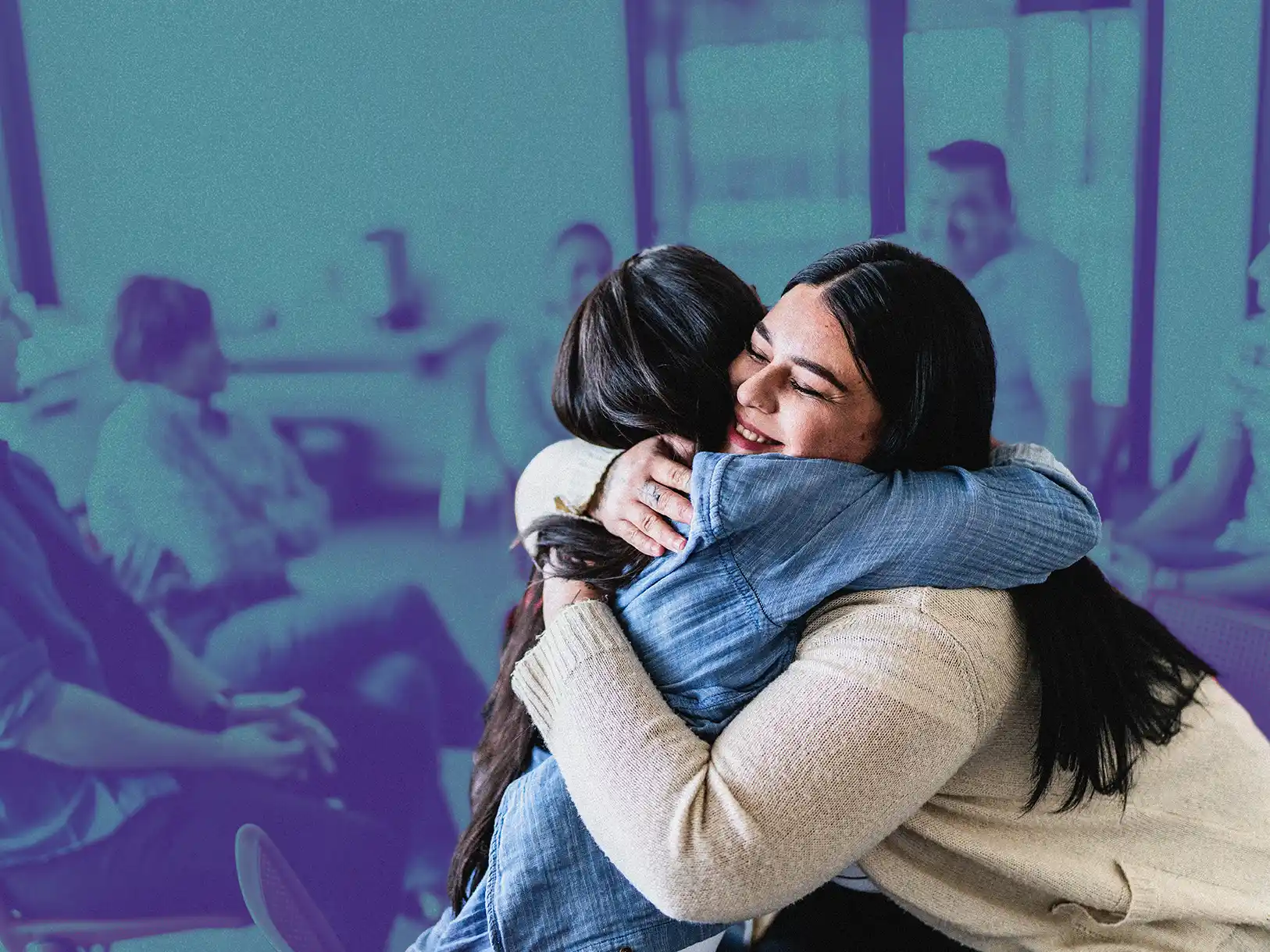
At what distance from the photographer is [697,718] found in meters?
1.19

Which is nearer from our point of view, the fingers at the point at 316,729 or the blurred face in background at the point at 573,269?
the blurred face in background at the point at 573,269

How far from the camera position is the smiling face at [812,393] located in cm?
122

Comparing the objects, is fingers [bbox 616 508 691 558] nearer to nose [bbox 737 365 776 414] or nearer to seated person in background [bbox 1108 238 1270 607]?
nose [bbox 737 365 776 414]

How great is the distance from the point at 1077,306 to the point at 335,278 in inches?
59.5

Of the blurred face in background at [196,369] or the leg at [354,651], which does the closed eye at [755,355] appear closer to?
the leg at [354,651]

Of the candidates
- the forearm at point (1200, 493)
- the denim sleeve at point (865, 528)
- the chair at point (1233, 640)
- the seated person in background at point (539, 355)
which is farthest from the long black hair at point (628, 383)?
the chair at point (1233, 640)

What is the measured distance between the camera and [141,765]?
93.4 inches

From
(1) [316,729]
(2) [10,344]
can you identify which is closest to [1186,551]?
(1) [316,729]

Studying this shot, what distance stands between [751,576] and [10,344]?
5.97 ft

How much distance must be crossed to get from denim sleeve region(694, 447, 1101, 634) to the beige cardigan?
1.4 inches

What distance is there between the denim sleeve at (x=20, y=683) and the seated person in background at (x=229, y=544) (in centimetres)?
26

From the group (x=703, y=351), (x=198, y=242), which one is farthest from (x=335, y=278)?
(x=703, y=351)

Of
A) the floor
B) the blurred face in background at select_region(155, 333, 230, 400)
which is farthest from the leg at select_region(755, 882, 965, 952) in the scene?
the blurred face in background at select_region(155, 333, 230, 400)

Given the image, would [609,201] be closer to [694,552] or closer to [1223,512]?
[694,552]
